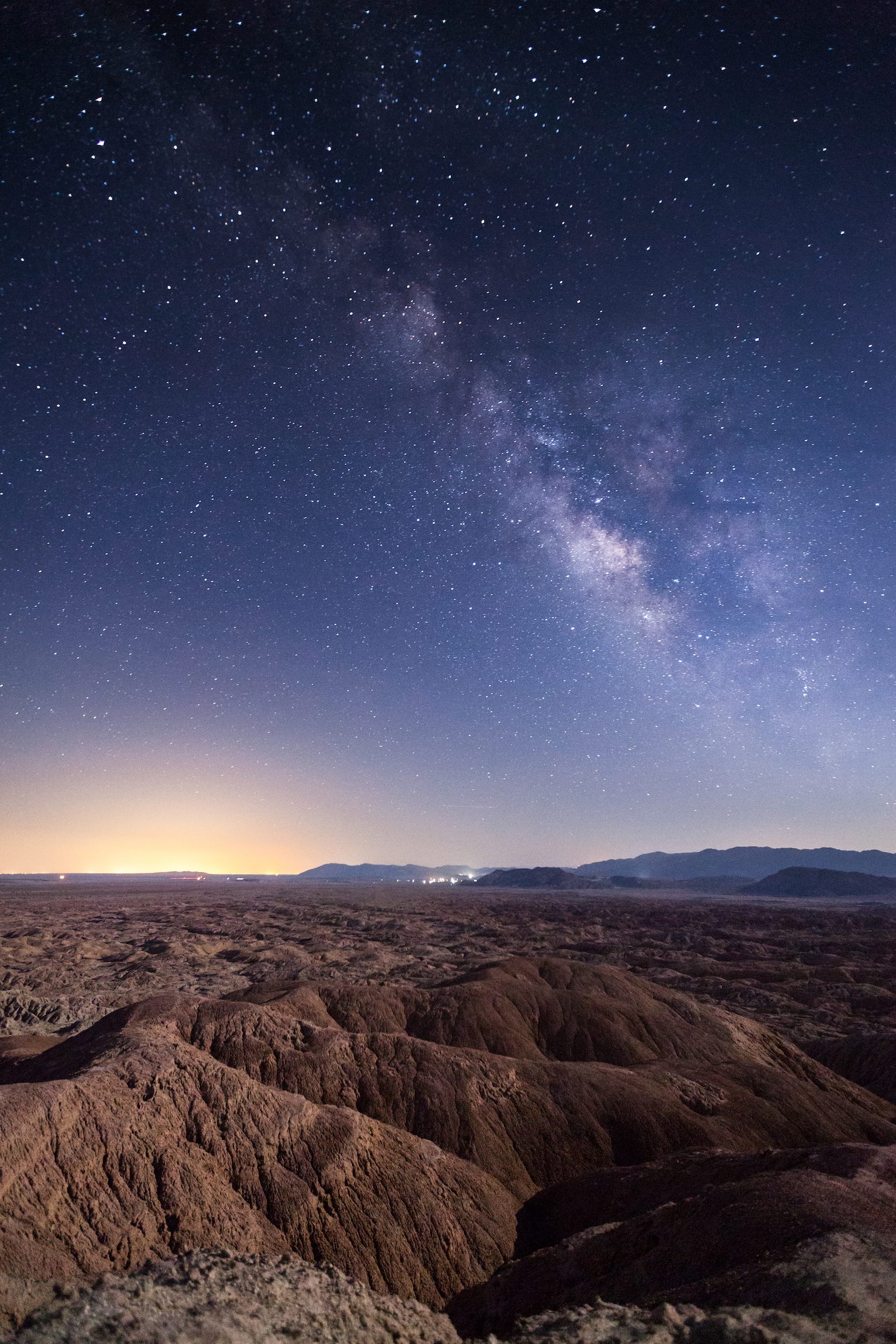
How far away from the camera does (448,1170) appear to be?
19.1m

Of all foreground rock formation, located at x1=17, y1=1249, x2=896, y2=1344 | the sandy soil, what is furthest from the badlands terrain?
the sandy soil

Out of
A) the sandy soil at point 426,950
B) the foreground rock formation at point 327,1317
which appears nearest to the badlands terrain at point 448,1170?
the foreground rock formation at point 327,1317

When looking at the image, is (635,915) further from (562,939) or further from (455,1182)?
(455,1182)

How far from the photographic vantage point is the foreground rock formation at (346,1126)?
48.4 feet

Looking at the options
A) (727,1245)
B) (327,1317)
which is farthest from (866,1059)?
(327,1317)

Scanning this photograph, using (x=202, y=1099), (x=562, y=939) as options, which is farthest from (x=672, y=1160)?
(x=562, y=939)

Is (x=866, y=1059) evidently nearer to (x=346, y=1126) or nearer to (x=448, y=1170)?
(x=448, y=1170)

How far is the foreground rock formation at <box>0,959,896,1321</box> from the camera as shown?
48.4ft

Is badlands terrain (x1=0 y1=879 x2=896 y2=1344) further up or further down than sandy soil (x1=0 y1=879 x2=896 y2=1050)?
further up

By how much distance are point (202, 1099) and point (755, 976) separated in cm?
5791

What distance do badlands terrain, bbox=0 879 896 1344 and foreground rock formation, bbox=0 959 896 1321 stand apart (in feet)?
0.24

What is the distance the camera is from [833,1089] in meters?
28.3

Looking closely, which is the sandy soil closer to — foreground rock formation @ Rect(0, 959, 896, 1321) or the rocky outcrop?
the rocky outcrop

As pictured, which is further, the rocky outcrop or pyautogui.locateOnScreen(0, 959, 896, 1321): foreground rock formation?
the rocky outcrop
